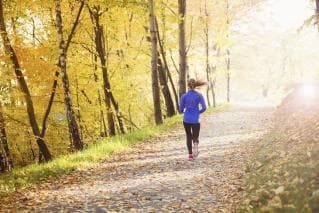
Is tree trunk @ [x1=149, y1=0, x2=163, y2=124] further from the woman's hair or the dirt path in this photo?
the woman's hair

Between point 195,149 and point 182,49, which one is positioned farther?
point 182,49

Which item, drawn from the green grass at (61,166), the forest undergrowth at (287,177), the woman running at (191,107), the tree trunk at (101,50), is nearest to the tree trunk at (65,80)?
the green grass at (61,166)

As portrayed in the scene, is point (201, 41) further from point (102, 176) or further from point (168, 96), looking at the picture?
point (102, 176)

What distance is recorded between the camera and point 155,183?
955 centimetres

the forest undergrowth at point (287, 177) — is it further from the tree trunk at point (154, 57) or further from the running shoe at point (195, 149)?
the tree trunk at point (154, 57)

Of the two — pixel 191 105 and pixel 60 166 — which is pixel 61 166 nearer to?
pixel 60 166

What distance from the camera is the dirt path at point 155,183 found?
26.4ft

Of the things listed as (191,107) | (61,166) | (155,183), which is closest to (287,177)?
(155,183)

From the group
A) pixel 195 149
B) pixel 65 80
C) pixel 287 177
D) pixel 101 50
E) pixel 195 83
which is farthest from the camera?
pixel 101 50

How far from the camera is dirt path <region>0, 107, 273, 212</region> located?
8.05 metres

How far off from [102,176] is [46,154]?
30.9ft

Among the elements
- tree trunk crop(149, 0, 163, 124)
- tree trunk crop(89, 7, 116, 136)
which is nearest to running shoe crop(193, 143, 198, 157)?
tree trunk crop(149, 0, 163, 124)

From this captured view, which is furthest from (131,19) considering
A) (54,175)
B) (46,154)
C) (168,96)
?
(54,175)

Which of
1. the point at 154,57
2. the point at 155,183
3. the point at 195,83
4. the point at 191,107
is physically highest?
the point at 154,57
